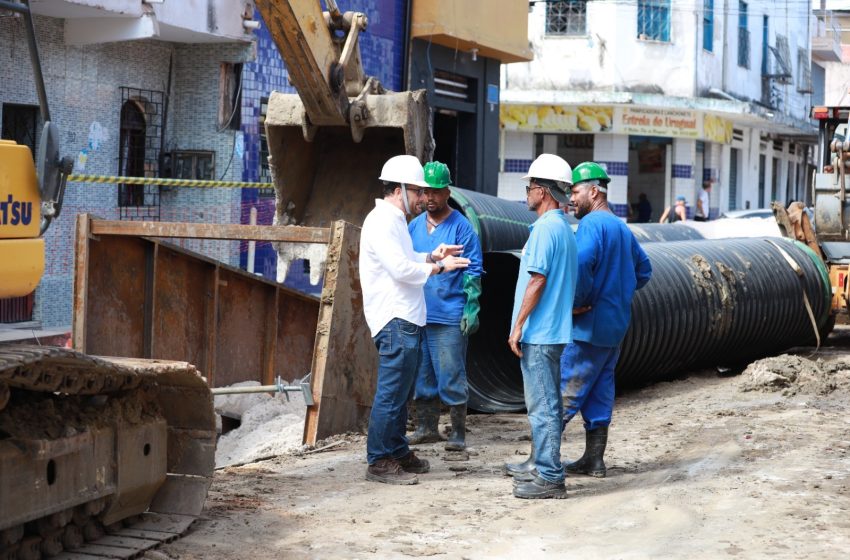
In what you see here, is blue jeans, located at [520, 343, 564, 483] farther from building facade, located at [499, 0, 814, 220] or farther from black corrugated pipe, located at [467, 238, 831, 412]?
building facade, located at [499, 0, 814, 220]

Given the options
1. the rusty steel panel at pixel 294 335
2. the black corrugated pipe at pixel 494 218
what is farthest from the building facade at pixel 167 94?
the black corrugated pipe at pixel 494 218

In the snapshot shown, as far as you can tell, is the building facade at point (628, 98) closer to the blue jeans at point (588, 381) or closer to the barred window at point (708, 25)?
the barred window at point (708, 25)

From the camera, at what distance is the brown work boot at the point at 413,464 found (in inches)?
305

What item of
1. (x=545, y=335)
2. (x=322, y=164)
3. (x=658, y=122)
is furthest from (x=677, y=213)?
(x=545, y=335)

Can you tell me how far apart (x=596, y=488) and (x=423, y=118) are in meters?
4.74

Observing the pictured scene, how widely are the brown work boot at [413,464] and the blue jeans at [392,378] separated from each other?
0.73ft

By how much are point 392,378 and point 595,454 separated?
1.43 meters

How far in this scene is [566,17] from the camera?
3272cm

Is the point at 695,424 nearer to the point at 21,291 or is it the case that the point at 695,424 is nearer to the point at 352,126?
the point at 352,126

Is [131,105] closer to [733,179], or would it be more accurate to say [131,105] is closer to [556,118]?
[556,118]

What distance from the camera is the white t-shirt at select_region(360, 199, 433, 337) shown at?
7348mm

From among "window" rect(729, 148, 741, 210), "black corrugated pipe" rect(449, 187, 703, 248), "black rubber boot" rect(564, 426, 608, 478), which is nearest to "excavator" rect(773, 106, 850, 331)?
"black corrugated pipe" rect(449, 187, 703, 248)

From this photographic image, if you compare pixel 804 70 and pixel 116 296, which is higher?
pixel 804 70

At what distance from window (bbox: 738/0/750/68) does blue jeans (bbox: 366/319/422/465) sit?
3163cm
